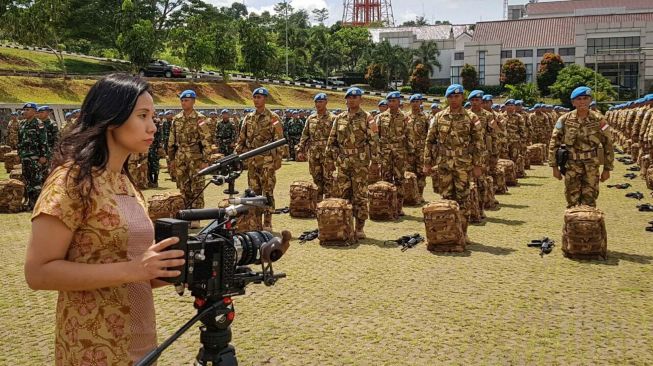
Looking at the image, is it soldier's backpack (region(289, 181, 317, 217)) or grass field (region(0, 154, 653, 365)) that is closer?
grass field (region(0, 154, 653, 365))

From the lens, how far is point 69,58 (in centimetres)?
5538

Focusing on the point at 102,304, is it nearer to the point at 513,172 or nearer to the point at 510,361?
the point at 510,361

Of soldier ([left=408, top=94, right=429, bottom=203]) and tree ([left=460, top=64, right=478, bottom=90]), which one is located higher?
tree ([left=460, top=64, right=478, bottom=90])

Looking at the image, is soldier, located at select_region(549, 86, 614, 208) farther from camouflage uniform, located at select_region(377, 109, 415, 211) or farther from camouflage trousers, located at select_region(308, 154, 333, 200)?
camouflage trousers, located at select_region(308, 154, 333, 200)

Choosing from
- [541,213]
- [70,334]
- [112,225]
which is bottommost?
[541,213]

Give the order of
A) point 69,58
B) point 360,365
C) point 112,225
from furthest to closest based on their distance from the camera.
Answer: point 69,58, point 360,365, point 112,225

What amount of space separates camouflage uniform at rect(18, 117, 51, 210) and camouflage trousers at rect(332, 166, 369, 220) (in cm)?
642

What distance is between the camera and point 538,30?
64500 mm

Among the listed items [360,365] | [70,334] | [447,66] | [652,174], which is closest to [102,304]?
[70,334]

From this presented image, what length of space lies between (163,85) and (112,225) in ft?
156

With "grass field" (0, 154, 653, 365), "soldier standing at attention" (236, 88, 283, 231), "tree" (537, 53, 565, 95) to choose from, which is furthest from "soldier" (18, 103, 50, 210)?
"tree" (537, 53, 565, 95)

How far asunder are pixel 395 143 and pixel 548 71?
4845cm

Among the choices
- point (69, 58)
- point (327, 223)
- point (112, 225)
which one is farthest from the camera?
point (69, 58)

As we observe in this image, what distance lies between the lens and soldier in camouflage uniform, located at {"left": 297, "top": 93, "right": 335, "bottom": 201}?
1249cm
